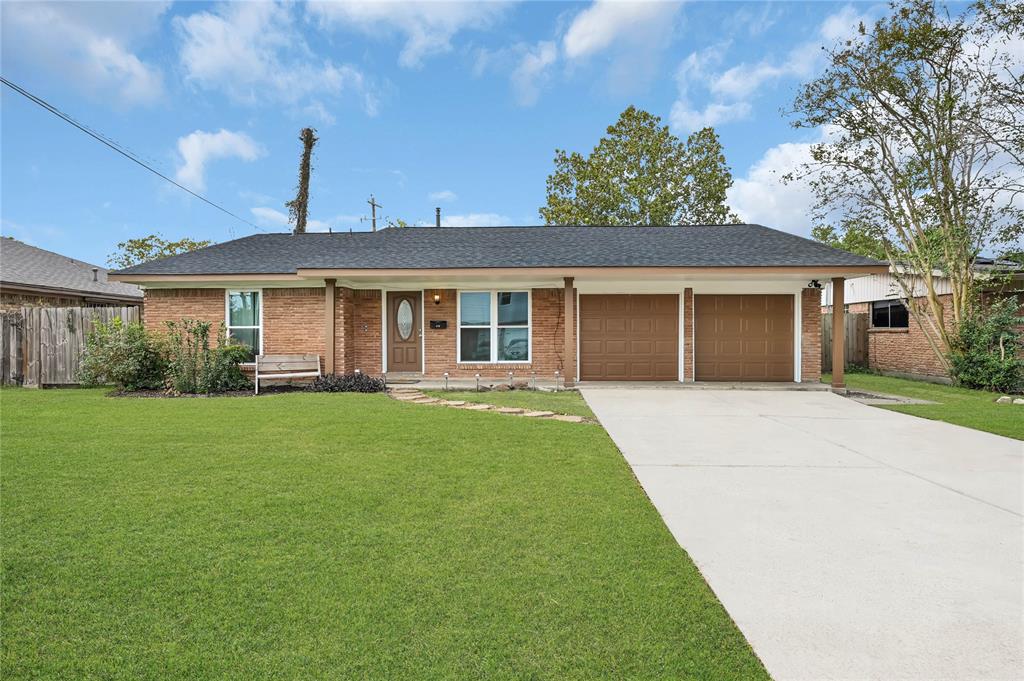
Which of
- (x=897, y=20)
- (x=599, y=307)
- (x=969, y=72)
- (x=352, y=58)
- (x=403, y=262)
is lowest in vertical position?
(x=599, y=307)

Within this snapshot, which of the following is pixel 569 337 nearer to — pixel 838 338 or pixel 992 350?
pixel 838 338

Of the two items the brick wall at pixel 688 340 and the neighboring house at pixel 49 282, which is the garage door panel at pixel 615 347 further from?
the neighboring house at pixel 49 282

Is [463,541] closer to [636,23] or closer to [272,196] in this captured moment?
[636,23]

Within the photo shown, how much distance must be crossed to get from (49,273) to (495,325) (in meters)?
17.0

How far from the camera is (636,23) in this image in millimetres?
13609

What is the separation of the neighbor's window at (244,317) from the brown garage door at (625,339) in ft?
26.3

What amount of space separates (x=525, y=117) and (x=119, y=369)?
63.6 ft

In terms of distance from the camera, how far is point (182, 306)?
41.8ft

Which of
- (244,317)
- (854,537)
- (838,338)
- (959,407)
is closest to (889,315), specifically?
(838,338)

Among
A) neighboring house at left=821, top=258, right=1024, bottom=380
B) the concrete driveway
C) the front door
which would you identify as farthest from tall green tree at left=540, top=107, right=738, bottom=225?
the concrete driveway

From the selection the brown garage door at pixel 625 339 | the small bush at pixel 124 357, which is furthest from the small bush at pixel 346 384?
the brown garage door at pixel 625 339

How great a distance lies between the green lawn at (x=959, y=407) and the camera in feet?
25.4

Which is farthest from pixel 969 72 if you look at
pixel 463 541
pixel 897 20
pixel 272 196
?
pixel 272 196

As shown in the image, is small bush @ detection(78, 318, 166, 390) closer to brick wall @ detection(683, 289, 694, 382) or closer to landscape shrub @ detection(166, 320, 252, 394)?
landscape shrub @ detection(166, 320, 252, 394)
